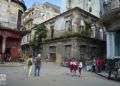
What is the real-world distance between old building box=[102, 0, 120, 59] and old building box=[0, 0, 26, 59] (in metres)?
11.6

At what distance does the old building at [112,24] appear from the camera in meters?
21.8

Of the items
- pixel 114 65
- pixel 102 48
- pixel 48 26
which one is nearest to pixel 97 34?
pixel 102 48

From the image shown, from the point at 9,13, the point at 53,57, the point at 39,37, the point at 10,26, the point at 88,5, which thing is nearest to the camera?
the point at 9,13

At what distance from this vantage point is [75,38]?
35.4 metres

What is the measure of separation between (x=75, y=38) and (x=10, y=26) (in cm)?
854

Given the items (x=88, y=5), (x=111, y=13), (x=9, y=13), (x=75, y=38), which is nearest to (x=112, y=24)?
(x=111, y=13)

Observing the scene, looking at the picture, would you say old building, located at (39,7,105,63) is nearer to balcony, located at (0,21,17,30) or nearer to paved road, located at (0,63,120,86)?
balcony, located at (0,21,17,30)

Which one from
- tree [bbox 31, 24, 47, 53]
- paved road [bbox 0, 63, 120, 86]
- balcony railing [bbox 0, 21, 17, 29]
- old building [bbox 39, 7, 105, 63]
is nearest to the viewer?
paved road [bbox 0, 63, 120, 86]

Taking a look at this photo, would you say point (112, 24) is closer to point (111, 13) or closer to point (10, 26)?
point (111, 13)

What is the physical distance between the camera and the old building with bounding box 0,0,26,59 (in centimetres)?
3052

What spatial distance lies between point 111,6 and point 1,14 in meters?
12.9

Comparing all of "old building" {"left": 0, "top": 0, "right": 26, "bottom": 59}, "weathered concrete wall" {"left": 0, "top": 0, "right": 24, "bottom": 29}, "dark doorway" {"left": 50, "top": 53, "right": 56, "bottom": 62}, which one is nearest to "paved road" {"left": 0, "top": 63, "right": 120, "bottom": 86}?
"old building" {"left": 0, "top": 0, "right": 26, "bottom": 59}

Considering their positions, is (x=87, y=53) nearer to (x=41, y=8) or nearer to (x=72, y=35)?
(x=72, y=35)

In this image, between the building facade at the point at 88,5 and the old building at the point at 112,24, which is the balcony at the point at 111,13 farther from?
the building facade at the point at 88,5
